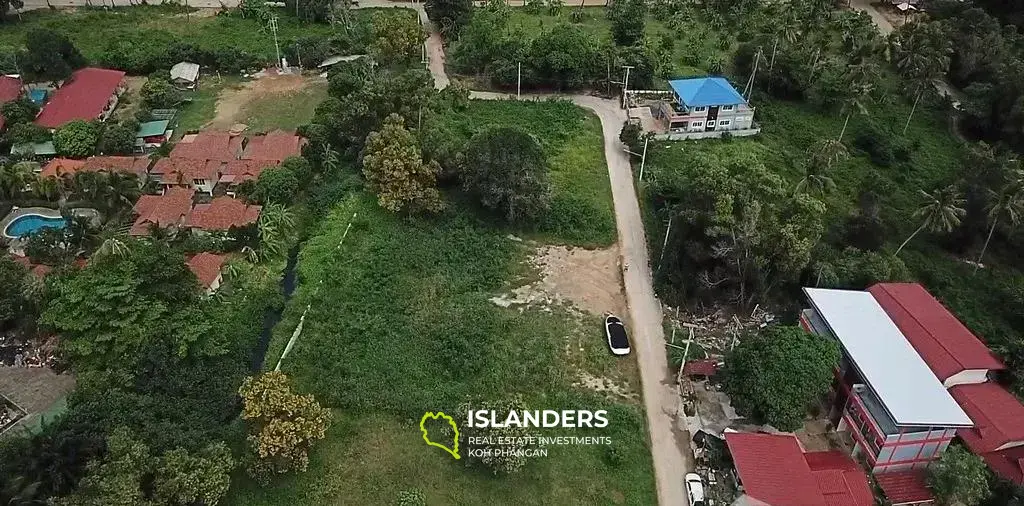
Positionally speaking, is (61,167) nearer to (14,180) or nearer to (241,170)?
(14,180)

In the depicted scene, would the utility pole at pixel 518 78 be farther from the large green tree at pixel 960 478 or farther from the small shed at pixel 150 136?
the large green tree at pixel 960 478

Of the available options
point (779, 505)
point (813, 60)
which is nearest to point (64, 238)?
point (779, 505)

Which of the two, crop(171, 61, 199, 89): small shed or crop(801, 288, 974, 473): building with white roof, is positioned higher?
crop(171, 61, 199, 89): small shed

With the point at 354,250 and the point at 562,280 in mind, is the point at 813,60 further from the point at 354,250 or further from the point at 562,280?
the point at 354,250

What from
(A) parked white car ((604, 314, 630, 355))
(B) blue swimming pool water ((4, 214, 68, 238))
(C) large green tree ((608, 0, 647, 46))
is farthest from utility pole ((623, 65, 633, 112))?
(B) blue swimming pool water ((4, 214, 68, 238))

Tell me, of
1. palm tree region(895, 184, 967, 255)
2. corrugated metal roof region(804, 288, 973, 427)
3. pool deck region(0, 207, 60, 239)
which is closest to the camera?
corrugated metal roof region(804, 288, 973, 427)

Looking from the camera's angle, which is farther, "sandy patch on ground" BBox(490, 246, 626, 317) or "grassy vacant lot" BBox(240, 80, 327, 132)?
"grassy vacant lot" BBox(240, 80, 327, 132)

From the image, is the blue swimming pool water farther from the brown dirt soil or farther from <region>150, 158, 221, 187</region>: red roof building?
the brown dirt soil
